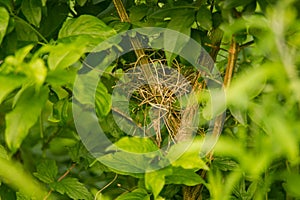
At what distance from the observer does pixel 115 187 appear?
1.27 metres

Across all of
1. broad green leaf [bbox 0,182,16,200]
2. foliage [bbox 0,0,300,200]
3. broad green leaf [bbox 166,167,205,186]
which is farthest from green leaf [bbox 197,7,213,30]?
broad green leaf [bbox 0,182,16,200]

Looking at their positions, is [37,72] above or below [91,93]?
above

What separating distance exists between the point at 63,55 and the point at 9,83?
9 centimetres

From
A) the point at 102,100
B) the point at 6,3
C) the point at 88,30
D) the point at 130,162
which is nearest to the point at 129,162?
the point at 130,162

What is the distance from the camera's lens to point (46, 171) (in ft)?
3.98

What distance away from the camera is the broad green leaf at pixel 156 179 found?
905 millimetres

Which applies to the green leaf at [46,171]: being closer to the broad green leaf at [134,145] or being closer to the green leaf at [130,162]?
the green leaf at [130,162]

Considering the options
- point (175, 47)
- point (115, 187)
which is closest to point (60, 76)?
point (175, 47)

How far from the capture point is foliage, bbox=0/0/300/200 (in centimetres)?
77

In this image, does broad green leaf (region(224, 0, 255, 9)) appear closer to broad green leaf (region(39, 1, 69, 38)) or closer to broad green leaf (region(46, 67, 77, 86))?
broad green leaf (region(46, 67, 77, 86))

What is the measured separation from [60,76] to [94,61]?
0.80ft

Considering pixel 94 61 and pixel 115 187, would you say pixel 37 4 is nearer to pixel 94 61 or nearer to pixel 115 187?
pixel 94 61

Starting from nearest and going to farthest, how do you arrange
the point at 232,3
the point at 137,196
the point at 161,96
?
1. the point at 232,3
2. the point at 137,196
3. the point at 161,96

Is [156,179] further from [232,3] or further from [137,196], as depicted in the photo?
[232,3]
